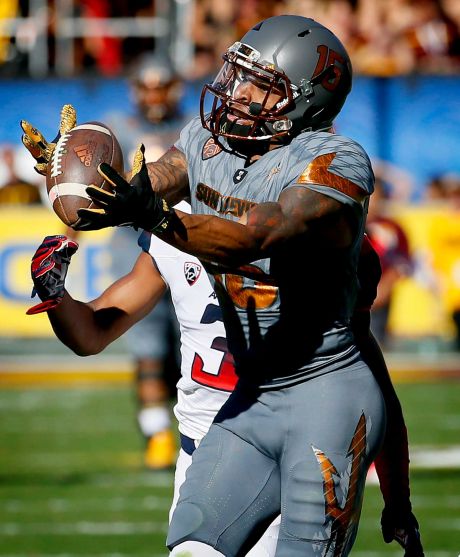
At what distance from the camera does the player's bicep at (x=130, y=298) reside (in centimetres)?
357

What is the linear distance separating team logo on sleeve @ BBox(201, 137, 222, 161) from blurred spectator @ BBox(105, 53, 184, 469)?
129 inches

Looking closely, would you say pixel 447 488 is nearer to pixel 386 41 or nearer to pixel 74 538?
pixel 74 538

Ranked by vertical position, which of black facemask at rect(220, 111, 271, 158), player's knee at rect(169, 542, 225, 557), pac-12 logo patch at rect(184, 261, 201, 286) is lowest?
player's knee at rect(169, 542, 225, 557)

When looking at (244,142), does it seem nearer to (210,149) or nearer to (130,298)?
(210,149)

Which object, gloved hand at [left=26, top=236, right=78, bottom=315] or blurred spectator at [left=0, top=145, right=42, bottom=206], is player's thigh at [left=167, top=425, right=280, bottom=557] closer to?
gloved hand at [left=26, top=236, right=78, bottom=315]

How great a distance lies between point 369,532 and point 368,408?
8.35 ft

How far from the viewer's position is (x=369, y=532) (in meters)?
5.54

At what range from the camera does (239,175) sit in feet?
10.4

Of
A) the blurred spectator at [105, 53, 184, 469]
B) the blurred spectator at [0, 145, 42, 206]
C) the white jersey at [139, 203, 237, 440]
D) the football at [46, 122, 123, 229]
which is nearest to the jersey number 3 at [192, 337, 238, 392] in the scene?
the white jersey at [139, 203, 237, 440]

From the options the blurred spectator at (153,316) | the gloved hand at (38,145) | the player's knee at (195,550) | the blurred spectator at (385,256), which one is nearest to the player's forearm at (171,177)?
the gloved hand at (38,145)

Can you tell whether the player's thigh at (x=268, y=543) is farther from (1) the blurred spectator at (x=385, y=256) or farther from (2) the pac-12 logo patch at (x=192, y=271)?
(1) the blurred spectator at (x=385, y=256)

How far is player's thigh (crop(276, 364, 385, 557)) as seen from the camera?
3016 millimetres

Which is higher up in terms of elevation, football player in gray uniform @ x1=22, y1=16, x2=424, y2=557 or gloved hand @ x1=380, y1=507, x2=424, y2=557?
football player in gray uniform @ x1=22, y1=16, x2=424, y2=557

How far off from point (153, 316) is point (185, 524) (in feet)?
12.4
